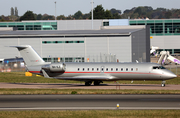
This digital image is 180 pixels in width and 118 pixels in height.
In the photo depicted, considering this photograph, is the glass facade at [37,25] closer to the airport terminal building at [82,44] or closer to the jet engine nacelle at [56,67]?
the airport terminal building at [82,44]

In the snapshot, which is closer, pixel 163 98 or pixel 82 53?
pixel 163 98

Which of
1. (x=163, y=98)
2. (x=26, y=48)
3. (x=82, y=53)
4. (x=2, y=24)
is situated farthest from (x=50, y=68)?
(x=2, y=24)

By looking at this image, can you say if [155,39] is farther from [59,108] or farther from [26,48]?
[59,108]

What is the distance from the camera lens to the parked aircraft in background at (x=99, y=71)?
36.6 m

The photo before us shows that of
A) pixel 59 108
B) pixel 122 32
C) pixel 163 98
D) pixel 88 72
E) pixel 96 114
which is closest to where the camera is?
pixel 96 114

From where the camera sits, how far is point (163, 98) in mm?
25250

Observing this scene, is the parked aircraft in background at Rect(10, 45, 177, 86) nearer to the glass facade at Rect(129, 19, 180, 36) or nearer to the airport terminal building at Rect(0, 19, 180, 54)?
the airport terminal building at Rect(0, 19, 180, 54)

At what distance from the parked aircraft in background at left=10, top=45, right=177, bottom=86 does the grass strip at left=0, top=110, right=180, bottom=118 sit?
694 inches

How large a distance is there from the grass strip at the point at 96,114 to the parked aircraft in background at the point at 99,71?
1762 cm

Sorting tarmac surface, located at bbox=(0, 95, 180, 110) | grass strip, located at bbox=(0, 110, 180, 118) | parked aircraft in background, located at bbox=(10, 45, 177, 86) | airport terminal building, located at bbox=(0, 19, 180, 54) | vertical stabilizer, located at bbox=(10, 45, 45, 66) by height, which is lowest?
tarmac surface, located at bbox=(0, 95, 180, 110)

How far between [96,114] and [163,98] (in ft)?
29.5

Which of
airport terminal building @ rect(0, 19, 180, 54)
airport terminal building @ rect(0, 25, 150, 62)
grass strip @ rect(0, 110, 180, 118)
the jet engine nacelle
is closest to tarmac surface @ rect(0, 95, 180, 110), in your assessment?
grass strip @ rect(0, 110, 180, 118)

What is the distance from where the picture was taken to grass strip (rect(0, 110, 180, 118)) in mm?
17922

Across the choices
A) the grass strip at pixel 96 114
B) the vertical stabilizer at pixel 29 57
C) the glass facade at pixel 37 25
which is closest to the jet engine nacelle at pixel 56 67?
the vertical stabilizer at pixel 29 57
